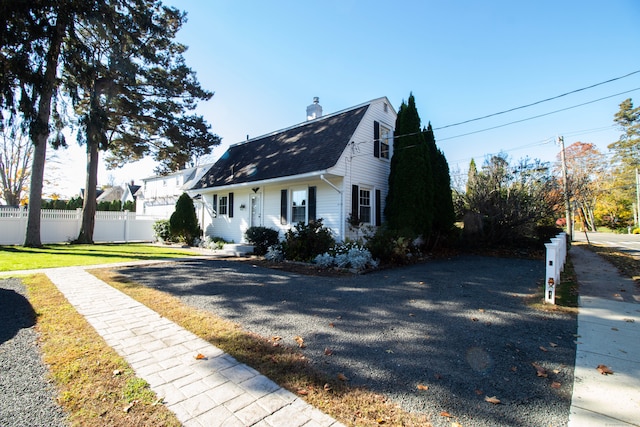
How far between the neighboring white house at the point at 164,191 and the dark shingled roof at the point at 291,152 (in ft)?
29.8

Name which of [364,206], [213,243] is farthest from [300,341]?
[213,243]

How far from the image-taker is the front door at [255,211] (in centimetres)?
1375

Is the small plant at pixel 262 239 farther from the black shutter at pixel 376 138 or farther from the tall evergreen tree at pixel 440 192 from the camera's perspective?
the tall evergreen tree at pixel 440 192

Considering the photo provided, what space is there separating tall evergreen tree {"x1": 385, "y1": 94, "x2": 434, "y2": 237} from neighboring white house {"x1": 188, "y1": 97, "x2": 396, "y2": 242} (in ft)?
2.19

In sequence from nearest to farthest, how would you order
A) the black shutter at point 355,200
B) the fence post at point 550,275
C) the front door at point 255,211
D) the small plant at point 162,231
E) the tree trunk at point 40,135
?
1. the fence post at point 550,275
2. the tree trunk at point 40,135
3. the black shutter at point 355,200
4. the front door at point 255,211
5. the small plant at point 162,231

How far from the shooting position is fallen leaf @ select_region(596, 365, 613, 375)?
2.99 meters

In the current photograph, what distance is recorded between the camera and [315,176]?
10938mm

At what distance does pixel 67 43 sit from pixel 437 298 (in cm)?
1614

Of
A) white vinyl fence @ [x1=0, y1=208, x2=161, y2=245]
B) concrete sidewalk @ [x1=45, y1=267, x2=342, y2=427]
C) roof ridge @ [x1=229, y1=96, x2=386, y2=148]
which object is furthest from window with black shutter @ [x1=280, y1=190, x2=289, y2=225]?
white vinyl fence @ [x1=0, y1=208, x2=161, y2=245]

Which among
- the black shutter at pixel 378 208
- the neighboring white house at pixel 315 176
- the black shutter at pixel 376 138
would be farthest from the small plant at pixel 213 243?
the black shutter at pixel 376 138

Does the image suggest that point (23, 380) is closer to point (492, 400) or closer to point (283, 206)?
point (492, 400)

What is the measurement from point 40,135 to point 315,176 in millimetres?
11016

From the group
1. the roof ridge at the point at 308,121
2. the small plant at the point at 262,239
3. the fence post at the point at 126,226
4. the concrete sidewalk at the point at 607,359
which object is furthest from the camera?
the fence post at the point at 126,226

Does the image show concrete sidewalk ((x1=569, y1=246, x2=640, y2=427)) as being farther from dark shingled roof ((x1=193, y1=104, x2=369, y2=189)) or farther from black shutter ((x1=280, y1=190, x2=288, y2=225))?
black shutter ((x1=280, y1=190, x2=288, y2=225))
